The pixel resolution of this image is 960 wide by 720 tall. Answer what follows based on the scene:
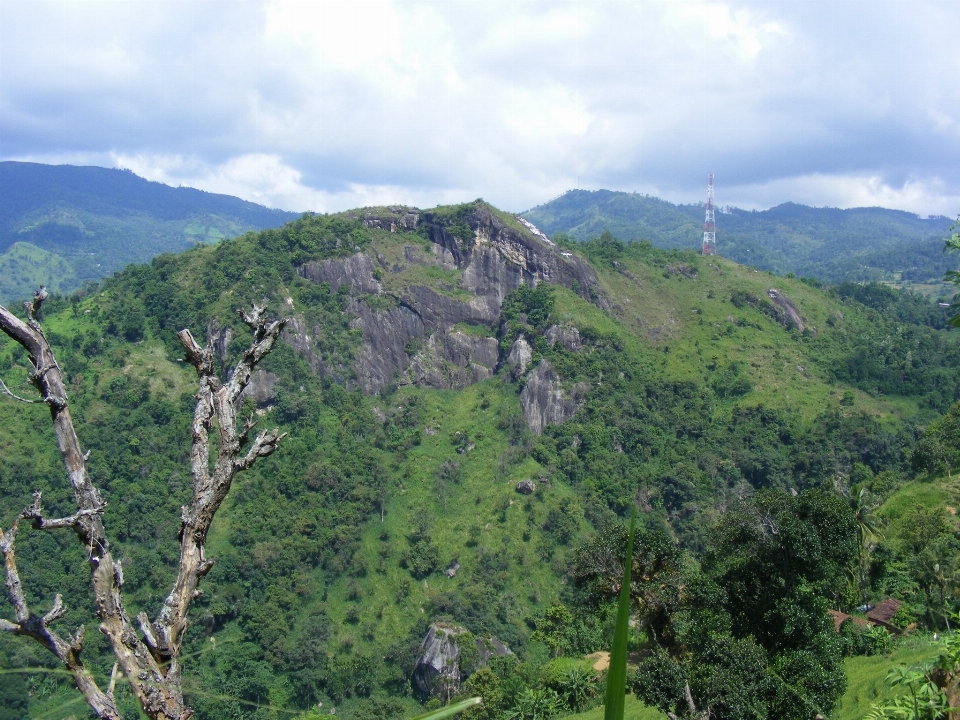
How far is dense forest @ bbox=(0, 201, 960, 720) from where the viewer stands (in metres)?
20.0

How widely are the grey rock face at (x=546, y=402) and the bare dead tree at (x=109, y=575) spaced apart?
62242mm

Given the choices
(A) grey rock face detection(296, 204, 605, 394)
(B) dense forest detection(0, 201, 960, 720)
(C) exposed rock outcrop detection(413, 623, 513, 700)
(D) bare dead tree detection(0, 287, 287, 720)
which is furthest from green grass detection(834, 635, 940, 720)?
(A) grey rock face detection(296, 204, 605, 394)

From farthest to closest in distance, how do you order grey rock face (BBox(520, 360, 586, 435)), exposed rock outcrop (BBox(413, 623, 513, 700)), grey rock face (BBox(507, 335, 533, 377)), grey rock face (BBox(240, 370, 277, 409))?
1. grey rock face (BBox(507, 335, 533, 377))
2. grey rock face (BBox(520, 360, 586, 435))
3. grey rock face (BBox(240, 370, 277, 409))
4. exposed rock outcrop (BBox(413, 623, 513, 700))

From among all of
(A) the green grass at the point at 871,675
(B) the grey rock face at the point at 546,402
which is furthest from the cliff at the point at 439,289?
(A) the green grass at the point at 871,675

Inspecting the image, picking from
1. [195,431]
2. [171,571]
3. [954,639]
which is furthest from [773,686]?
[171,571]

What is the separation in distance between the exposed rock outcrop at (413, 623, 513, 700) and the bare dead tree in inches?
1447

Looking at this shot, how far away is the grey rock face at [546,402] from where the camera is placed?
66.2 meters

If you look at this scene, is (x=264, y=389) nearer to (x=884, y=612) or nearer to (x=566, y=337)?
(x=566, y=337)

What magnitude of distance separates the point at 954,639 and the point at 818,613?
1443 centimetres

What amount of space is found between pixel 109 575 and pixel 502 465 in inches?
2263

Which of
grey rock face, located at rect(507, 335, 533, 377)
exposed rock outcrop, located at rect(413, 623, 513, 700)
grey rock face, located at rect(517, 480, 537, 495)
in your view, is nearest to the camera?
exposed rock outcrop, located at rect(413, 623, 513, 700)

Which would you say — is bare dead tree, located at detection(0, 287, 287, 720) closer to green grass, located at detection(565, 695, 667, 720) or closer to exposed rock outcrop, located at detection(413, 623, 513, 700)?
green grass, located at detection(565, 695, 667, 720)

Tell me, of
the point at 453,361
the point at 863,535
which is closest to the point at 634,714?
the point at 863,535

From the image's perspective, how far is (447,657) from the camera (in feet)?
132
